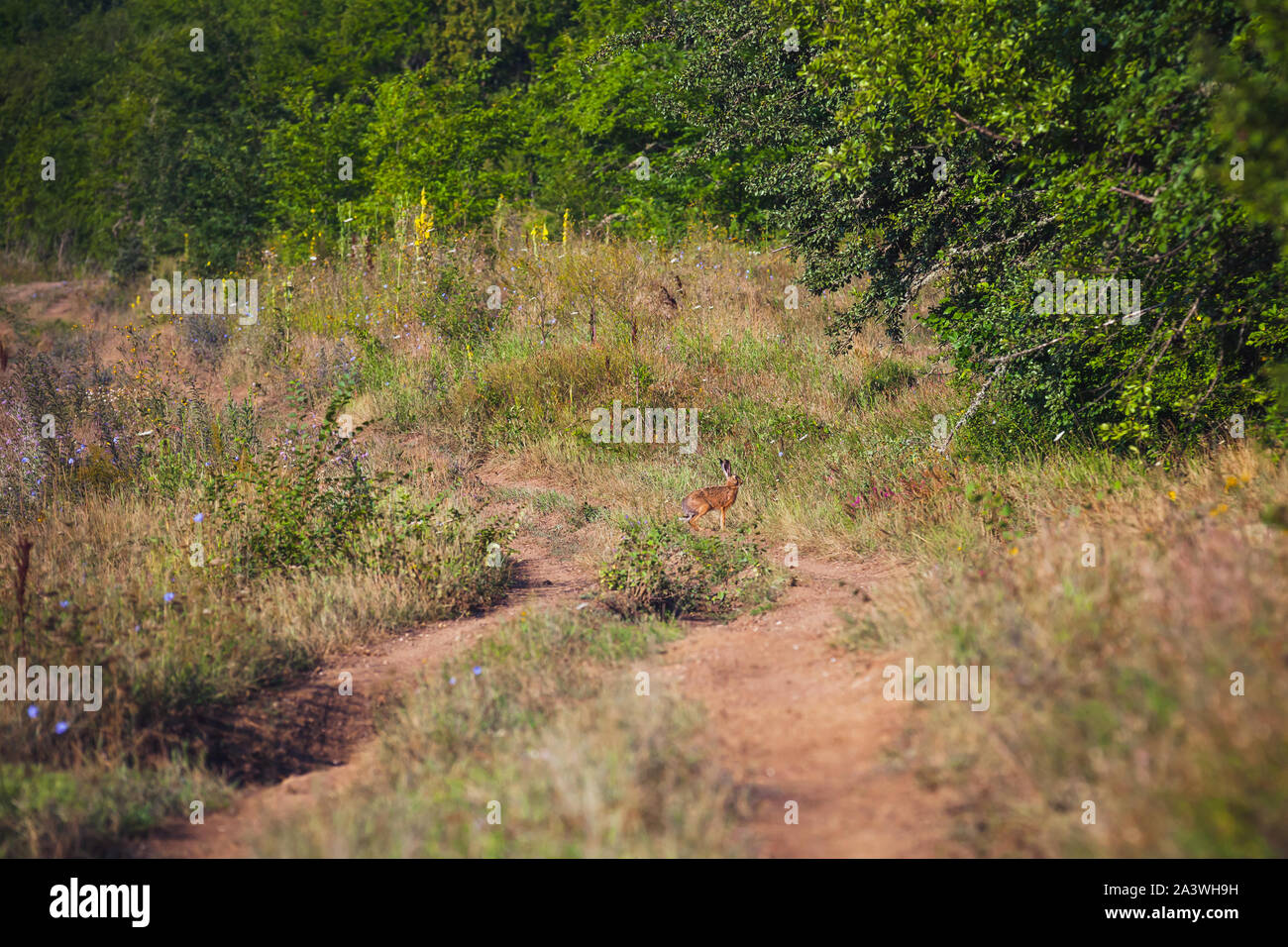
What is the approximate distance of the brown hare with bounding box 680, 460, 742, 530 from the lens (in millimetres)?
8039

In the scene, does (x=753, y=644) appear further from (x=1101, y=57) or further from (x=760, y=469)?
(x=1101, y=57)

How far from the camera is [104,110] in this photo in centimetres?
2730

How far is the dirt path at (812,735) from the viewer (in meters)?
3.41

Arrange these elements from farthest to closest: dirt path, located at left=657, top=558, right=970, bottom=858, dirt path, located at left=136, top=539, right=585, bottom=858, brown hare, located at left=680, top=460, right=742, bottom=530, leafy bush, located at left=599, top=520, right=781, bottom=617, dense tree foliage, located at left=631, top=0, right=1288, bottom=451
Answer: brown hare, located at left=680, top=460, right=742, bottom=530, leafy bush, located at left=599, top=520, right=781, bottom=617, dense tree foliage, located at left=631, top=0, right=1288, bottom=451, dirt path, located at left=136, top=539, right=585, bottom=858, dirt path, located at left=657, top=558, right=970, bottom=858

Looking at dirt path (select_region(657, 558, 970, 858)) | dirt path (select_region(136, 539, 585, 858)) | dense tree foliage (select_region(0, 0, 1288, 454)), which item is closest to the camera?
dirt path (select_region(657, 558, 970, 858))

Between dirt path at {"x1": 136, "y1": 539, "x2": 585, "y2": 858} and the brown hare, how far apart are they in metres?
1.24

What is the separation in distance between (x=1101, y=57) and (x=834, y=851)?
600cm

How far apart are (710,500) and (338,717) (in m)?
3.78

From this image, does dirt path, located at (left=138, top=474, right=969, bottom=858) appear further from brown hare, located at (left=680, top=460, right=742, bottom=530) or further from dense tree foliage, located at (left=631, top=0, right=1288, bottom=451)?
dense tree foliage, located at (left=631, top=0, right=1288, bottom=451)

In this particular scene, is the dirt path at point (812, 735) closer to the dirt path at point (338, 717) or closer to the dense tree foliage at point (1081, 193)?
the dirt path at point (338, 717)

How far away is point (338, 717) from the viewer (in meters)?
5.21

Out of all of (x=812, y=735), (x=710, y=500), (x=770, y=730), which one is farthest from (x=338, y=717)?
(x=710, y=500)

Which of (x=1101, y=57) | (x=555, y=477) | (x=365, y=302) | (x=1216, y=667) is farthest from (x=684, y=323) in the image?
(x=1216, y=667)

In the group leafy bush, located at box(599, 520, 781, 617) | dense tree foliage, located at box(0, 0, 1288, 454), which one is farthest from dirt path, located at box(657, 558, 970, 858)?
dense tree foliage, located at box(0, 0, 1288, 454)
